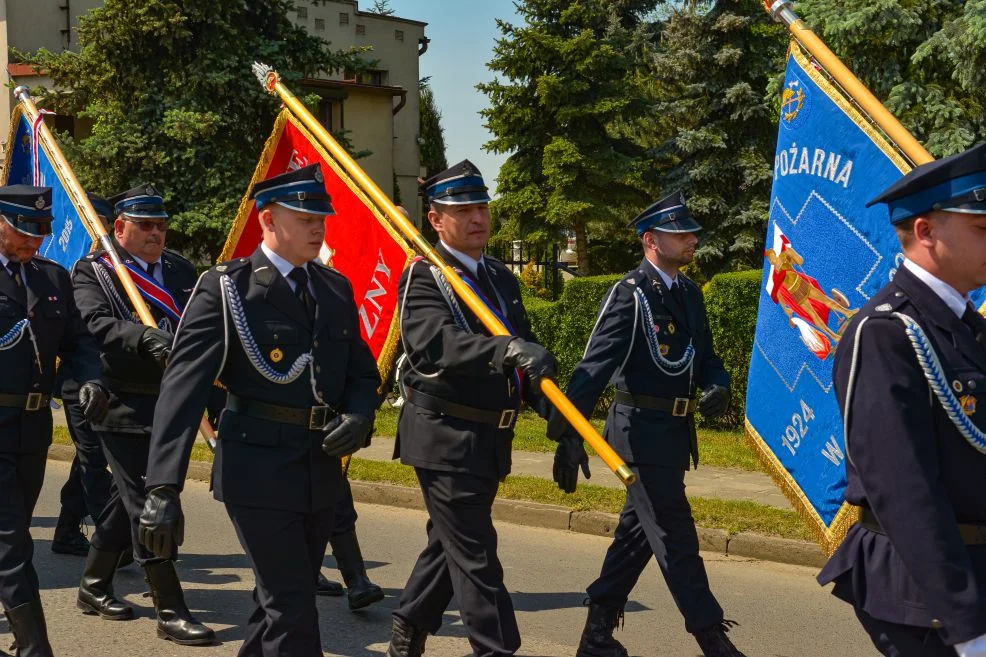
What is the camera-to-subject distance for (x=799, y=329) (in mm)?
5047

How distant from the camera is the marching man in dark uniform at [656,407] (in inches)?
205

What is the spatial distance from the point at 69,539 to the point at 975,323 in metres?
6.30

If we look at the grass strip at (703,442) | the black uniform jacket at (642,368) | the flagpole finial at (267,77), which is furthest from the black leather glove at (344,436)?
the grass strip at (703,442)

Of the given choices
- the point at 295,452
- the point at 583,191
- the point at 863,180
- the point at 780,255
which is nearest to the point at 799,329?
the point at 780,255

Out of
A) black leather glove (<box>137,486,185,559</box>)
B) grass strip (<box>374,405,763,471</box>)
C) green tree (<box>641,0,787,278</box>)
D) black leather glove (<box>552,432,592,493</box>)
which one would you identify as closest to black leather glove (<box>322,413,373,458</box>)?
black leather glove (<box>137,486,185,559</box>)

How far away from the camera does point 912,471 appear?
2.69 meters

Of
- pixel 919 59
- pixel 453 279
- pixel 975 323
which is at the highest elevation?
pixel 919 59

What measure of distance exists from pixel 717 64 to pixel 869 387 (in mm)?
23700

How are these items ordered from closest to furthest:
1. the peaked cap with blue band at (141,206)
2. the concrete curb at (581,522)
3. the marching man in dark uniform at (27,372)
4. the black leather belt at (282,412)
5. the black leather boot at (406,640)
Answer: the black leather belt at (282,412)
the marching man in dark uniform at (27,372)
the black leather boot at (406,640)
the peaked cap with blue band at (141,206)
the concrete curb at (581,522)

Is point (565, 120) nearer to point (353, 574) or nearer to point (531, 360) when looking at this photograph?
point (353, 574)

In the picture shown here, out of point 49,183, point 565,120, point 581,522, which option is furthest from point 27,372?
point 565,120

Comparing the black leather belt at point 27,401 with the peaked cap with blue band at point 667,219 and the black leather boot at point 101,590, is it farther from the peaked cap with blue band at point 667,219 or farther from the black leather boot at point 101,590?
the peaked cap with blue band at point 667,219

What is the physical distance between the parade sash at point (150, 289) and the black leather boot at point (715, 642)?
10.9 ft

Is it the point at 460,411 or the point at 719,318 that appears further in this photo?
the point at 719,318
